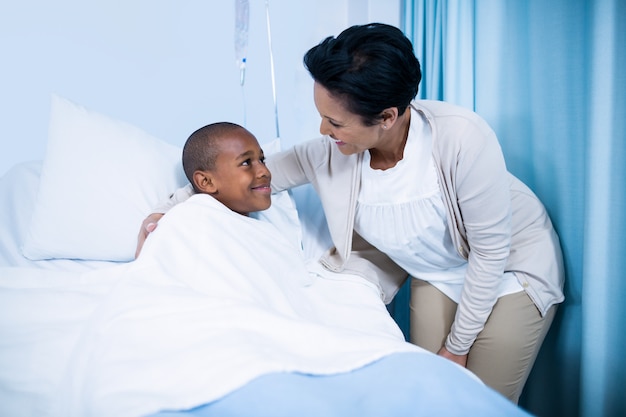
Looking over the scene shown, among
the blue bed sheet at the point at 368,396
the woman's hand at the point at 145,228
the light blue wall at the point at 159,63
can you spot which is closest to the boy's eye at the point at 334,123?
the woman's hand at the point at 145,228

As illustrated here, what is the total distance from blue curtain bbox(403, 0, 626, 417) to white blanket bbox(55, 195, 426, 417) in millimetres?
590

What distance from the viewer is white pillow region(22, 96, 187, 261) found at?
49.4 inches

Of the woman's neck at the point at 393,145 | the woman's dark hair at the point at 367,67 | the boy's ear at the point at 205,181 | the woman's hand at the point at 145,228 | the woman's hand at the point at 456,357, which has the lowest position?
the woman's hand at the point at 456,357

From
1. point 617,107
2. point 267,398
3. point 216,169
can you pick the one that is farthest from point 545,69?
point 267,398

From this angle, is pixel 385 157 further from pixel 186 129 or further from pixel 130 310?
pixel 186 129

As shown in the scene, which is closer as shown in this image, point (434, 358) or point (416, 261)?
point (434, 358)

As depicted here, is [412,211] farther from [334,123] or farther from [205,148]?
[205,148]

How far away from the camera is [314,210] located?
1.68 metres

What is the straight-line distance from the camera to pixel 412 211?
124cm

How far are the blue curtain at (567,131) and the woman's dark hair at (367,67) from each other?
1.73ft

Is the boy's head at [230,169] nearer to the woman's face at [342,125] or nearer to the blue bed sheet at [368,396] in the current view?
the woman's face at [342,125]

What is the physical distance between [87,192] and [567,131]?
55.6 inches

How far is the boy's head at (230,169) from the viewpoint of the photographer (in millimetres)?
1298

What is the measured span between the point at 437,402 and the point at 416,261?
79 cm
